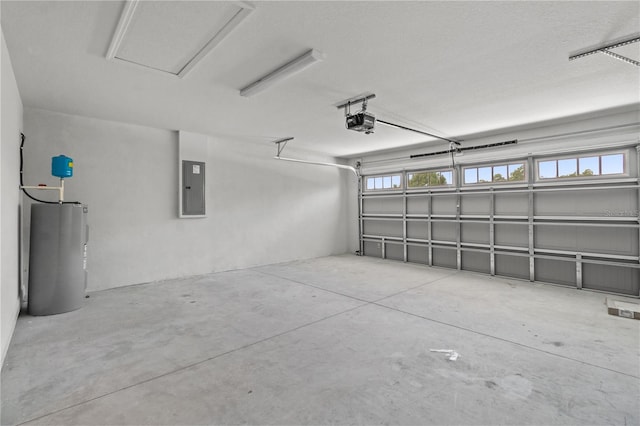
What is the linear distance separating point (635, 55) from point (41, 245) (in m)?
6.28

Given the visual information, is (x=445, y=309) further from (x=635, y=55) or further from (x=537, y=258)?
(x=635, y=55)

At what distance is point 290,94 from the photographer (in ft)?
12.3

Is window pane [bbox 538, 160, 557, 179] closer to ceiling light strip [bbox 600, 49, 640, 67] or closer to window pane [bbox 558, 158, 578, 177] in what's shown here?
window pane [bbox 558, 158, 578, 177]

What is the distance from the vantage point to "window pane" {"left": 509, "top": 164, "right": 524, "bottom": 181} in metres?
5.67

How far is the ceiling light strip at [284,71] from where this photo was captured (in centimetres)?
270

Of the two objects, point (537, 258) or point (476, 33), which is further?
point (537, 258)

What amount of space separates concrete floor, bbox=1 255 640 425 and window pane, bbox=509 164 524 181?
218 centimetres

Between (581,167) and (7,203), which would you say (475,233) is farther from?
(7,203)

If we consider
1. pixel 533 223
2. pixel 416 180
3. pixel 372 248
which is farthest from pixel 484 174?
pixel 372 248

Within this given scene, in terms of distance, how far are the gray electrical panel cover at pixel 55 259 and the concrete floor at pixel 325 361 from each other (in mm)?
196

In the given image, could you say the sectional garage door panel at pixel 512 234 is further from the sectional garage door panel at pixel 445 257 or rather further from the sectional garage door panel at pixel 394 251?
the sectional garage door panel at pixel 394 251

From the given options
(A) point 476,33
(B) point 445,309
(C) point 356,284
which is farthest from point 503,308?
(A) point 476,33

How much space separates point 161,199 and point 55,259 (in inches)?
75.0

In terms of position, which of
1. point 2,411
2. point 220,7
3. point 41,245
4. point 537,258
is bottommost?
point 2,411
